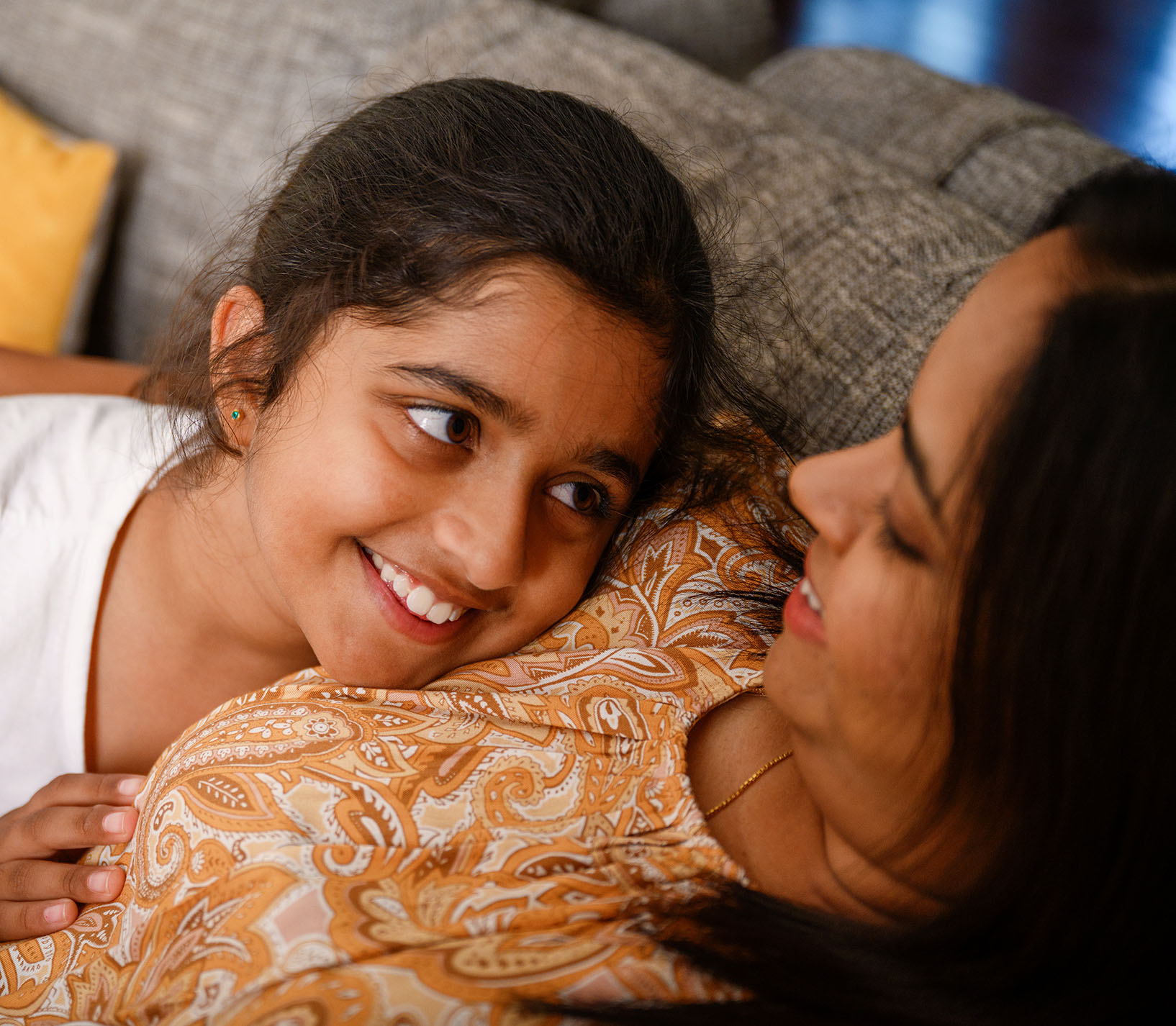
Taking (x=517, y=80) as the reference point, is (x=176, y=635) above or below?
below

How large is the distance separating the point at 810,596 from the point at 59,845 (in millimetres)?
753

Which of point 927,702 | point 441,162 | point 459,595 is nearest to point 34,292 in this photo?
point 441,162

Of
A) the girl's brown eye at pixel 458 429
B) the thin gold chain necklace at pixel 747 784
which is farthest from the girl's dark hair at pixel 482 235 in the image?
the thin gold chain necklace at pixel 747 784

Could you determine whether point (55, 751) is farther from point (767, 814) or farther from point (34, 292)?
point (34, 292)

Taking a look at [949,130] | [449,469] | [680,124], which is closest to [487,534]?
[449,469]

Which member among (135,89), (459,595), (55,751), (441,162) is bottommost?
(55,751)

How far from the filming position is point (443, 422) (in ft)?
2.79

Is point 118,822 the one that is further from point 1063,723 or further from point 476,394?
point 1063,723

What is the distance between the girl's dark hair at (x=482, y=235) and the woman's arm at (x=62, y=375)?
500mm

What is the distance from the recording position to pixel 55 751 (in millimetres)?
1094

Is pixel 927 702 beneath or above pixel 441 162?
beneath

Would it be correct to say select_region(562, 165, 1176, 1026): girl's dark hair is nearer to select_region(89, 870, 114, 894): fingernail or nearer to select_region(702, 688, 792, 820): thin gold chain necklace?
select_region(702, 688, 792, 820): thin gold chain necklace

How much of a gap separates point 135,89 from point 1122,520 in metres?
1.83

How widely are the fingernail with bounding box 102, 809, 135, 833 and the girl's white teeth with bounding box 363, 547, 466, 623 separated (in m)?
0.33
